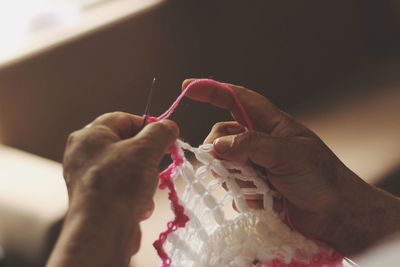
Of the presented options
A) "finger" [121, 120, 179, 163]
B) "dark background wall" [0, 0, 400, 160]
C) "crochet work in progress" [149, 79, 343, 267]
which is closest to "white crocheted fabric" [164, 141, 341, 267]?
"crochet work in progress" [149, 79, 343, 267]

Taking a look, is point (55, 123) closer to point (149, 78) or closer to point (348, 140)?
point (149, 78)

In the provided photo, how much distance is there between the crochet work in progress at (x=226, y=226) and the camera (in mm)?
810

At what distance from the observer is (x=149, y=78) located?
1481mm

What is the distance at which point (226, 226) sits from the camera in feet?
2.77

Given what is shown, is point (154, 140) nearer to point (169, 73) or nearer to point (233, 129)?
point (233, 129)

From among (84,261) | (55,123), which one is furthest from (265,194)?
(55,123)

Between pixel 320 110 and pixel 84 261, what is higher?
pixel 84 261

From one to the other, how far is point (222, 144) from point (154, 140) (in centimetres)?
14

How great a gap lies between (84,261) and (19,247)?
0.49m

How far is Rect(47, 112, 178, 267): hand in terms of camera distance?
2.02ft

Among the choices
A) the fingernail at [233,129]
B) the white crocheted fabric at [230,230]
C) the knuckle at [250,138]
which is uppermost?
the knuckle at [250,138]

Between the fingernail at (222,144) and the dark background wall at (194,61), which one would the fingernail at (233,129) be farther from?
the dark background wall at (194,61)

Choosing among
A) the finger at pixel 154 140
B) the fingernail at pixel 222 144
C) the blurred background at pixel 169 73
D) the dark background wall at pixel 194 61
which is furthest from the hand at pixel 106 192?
the dark background wall at pixel 194 61

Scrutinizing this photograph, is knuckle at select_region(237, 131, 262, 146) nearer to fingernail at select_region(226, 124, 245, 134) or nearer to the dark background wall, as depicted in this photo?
fingernail at select_region(226, 124, 245, 134)
